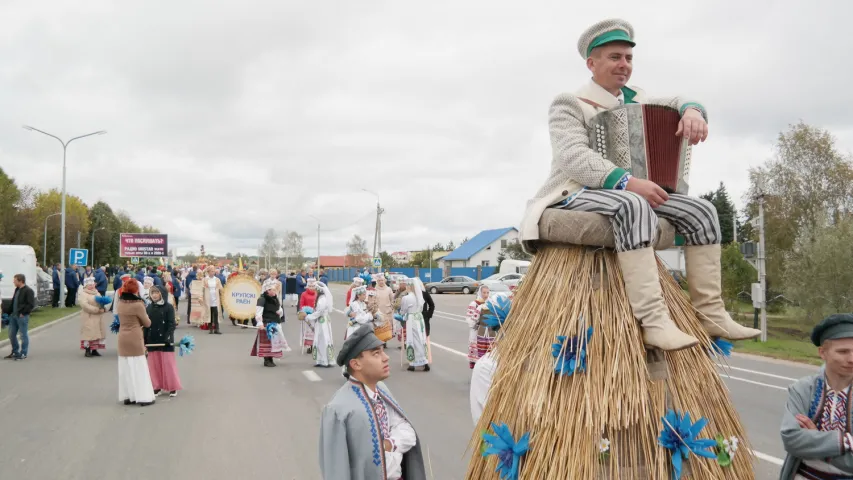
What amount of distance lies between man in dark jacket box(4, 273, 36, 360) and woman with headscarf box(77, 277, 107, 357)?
0.98 meters

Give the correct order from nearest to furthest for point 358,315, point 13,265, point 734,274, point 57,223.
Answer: point 358,315 → point 734,274 → point 13,265 → point 57,223

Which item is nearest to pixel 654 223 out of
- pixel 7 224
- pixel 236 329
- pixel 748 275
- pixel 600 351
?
pixel 600 351

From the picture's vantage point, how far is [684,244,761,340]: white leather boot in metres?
2.36

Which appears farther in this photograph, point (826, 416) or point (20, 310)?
point (20, 310)

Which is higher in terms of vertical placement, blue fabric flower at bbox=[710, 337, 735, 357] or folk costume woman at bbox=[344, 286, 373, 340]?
blue fabric flower at bbox=[710, 337, 735, 357]

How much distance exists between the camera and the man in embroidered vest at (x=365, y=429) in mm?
2979

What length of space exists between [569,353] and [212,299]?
1822 centimetres

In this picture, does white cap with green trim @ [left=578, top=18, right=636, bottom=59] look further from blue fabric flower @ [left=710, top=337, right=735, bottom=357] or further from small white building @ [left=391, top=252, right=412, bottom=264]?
small white building @ [left=391, top=252, right=412, bottom=264]

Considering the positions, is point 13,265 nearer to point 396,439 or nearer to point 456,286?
point 396,439

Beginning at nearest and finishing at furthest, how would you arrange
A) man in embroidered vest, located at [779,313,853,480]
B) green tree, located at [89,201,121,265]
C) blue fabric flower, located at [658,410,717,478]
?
1. blue fabric flower, located at [658,410,717,478]
2. man in embroidered vest, located at [779,313,853,480]
3. green tree, located at [89,201,121,265]

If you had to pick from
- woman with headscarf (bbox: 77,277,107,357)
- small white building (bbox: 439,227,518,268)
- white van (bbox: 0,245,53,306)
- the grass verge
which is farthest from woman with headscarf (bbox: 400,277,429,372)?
small white building (bbox: 439,227,518,268)

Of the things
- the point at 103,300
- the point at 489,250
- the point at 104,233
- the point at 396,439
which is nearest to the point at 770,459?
the point at 396,439

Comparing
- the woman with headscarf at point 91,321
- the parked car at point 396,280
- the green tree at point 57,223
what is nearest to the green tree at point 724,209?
the parked car at point 396,280

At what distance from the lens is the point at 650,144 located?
7.72 feet
